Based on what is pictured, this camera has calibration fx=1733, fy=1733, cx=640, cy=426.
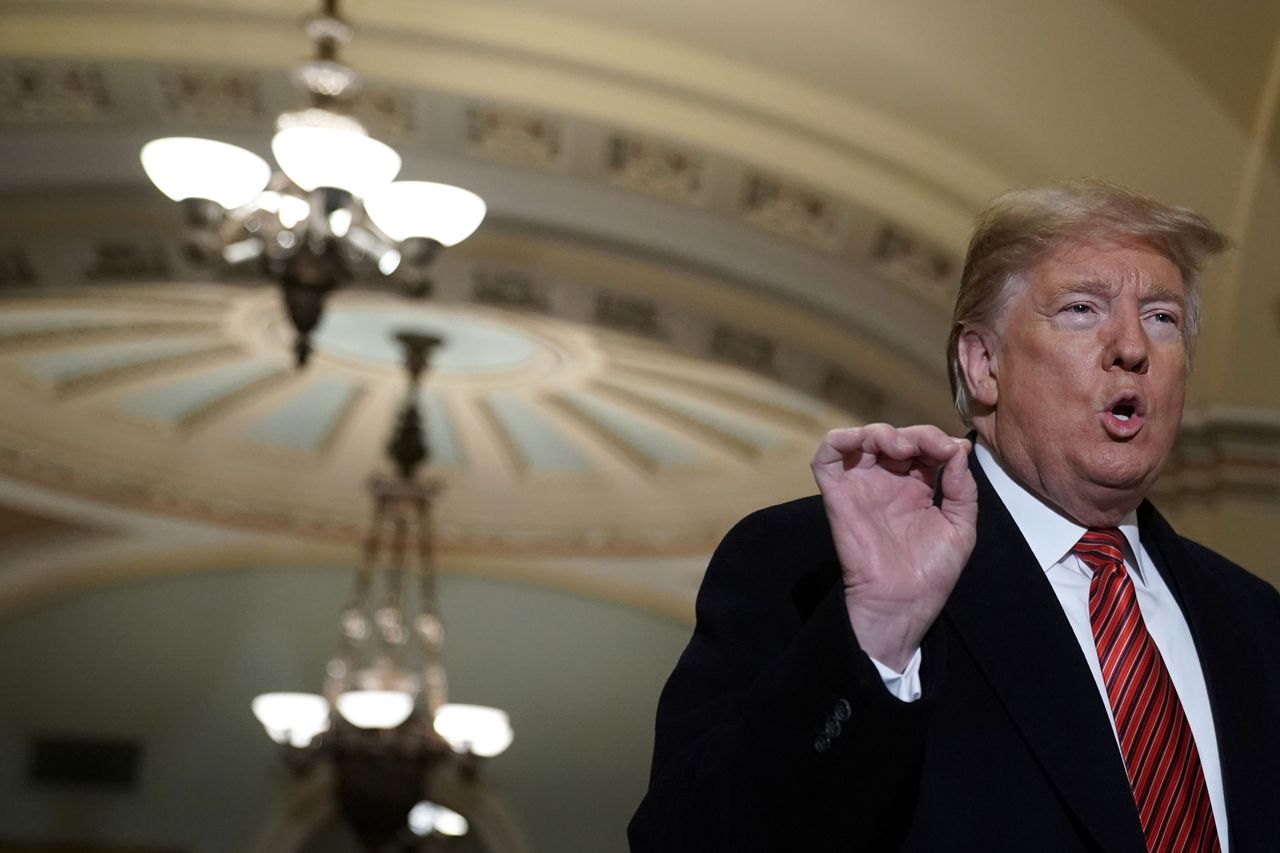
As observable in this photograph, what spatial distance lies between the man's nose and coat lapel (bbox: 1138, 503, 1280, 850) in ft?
0.65

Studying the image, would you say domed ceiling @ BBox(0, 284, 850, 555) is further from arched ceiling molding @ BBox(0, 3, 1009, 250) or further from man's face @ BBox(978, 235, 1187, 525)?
man's face @ BBox(978, 235, 1187, 525)

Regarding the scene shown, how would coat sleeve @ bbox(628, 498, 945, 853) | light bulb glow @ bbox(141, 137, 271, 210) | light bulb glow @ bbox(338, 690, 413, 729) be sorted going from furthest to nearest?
1. light bulb glow @ bbox(338, 690, 413, 729)
2. light bulb glow @ bbox(141, 137, 271, 210)
3. coat sleeve @ bbox(628, 498, 945, 853)

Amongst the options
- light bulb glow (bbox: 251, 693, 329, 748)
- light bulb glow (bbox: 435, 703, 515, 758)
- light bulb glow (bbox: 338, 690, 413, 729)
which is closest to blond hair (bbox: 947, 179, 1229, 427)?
light bulb glow (bbox: 338, 690, 413, 729)

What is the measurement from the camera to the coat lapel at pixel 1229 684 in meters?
1.43

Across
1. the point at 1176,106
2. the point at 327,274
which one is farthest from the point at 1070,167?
the point at 327,274

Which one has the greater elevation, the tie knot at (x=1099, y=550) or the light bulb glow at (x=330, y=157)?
the light bulb glow at (x=330, y=157)

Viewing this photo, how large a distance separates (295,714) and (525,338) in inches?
107

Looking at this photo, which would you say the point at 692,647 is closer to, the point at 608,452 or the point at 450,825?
the point at 608,452

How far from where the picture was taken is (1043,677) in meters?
1.40

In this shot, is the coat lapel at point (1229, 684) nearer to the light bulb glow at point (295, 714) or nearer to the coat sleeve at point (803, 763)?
the coat sleeve at point (803, 763)

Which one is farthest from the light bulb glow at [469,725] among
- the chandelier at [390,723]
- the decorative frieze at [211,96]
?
the decorative frieze at [211,96]

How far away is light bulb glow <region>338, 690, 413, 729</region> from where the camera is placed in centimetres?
994

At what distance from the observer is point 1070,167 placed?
539cm

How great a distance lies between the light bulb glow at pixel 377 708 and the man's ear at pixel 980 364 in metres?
8.58
